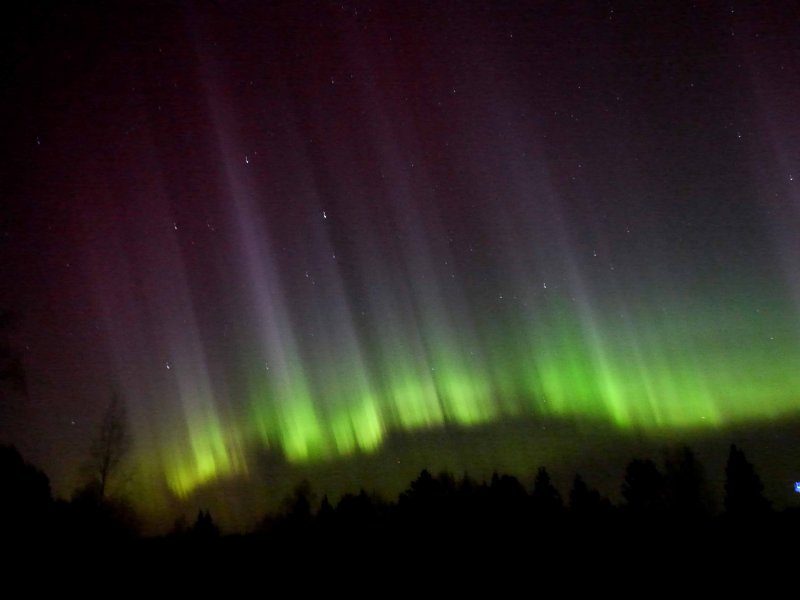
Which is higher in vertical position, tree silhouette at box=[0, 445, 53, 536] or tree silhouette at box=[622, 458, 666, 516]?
tree silhouette at box=[0, 445, 53, 536]

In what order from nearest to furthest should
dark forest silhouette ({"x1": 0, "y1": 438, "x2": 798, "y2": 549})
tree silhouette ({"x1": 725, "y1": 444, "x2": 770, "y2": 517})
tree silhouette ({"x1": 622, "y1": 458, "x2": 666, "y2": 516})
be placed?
dark forest silhouette ({"x1": 0, "y1": 438, "x2": 798, "y2": 549})
tree silhouette ({"x1": 725, "y1": 444, "x2": 770, "y2": 517})
tree silhouette ({"x1": 622, "y1": 458, "x2": 666, "y2": 516})

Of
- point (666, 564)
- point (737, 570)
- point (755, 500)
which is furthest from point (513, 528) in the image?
point (755, 500)

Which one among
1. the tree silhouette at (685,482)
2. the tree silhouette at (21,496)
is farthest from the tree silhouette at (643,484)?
the tree silhouette at (21,496)

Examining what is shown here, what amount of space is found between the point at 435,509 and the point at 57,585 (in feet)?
32.8

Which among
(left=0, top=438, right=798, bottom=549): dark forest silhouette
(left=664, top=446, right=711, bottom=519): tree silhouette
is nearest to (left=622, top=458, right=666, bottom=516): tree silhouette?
(left=664, top=446, right=711, bottom=519): tree silhouette

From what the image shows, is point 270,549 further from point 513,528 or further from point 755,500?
point 755,500

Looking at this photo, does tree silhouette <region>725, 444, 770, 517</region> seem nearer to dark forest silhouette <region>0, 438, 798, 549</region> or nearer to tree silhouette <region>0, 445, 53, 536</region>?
dark forest silhouette <region>0, 438, 798, 549</region>

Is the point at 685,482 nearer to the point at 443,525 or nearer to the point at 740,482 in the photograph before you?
the point at 740,482

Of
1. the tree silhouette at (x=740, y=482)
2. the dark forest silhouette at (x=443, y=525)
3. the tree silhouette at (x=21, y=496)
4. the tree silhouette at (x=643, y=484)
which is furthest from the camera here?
the tree silhouette at (x=643, y=484)

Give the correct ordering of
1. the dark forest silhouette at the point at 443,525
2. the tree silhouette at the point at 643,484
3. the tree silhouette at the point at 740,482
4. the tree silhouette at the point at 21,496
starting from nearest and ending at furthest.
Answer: the dark forest silhouette at the point at 443,525 < the tree silhouette at the point at 21,496 < the tree silhouette at the point at 740,482 < the tree silhouette at the point at 643,484

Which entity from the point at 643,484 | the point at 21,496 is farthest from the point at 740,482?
the point at 21,496

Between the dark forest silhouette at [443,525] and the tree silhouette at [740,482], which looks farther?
the tree silhouette at [740,482]

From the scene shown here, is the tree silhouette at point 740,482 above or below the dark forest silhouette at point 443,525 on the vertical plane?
below

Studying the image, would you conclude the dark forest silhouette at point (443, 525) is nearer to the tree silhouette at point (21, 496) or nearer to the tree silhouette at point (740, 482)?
the tree silhouette at point (21, 496)
